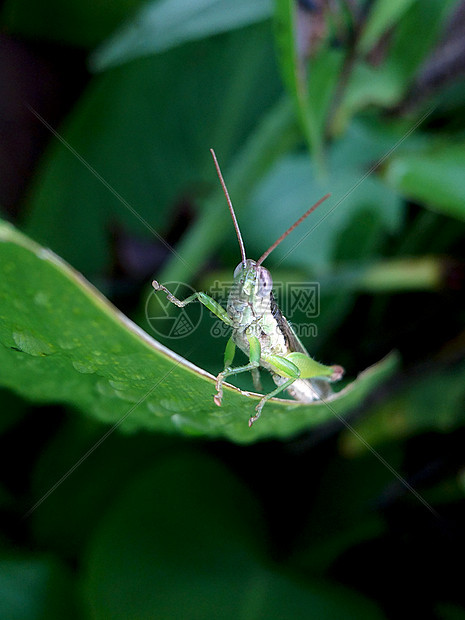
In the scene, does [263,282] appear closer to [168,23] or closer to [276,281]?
[276,281]

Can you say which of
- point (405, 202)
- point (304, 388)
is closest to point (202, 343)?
point (304, 388)

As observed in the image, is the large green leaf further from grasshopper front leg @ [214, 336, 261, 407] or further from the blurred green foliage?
grasshopper front leg @ [214, 336, 261, 407]

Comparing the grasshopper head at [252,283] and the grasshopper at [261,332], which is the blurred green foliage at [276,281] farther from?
Result: the grasshopper head at [252,283]

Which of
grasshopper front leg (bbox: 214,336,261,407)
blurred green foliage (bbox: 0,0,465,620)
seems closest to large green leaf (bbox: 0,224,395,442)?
blurred green foliage (bbox: 0,0,465,620)

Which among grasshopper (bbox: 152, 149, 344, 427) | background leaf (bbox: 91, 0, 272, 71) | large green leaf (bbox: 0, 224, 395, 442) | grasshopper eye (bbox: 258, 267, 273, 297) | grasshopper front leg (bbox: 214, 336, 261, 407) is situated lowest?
large green leaf (bbox: 0, 224, 395, 442)

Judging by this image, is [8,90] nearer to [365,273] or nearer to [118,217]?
[118,217]

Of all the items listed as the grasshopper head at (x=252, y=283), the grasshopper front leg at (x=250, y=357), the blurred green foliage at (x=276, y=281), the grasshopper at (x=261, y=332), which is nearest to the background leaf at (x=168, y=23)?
the blurred green foliage at (x=276, y=281)
